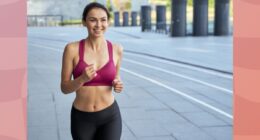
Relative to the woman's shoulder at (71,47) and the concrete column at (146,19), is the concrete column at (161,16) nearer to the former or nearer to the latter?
the concrete column at (146,19)

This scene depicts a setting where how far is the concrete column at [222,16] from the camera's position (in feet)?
102

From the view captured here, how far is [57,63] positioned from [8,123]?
13.1 meters

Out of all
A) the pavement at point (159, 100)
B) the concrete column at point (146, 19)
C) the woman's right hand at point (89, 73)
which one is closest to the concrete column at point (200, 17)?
the concrete column at point (146, 19)

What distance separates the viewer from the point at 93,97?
364 cm

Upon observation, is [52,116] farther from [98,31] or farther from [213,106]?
[98,31]

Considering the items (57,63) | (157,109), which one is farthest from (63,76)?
(57,63)

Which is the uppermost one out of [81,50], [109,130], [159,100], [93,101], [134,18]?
[134,18]

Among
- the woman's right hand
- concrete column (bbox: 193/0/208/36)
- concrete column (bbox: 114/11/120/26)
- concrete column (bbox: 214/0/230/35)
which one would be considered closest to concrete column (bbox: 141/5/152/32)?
concrete column (bbox: 193/0/208/36)

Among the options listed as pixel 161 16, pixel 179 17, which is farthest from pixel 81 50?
pixel 161 16

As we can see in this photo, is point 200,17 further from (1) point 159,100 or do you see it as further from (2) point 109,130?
(2) point 109,130

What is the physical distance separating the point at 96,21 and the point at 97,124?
761mm

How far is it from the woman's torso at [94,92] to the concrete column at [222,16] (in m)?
28.1

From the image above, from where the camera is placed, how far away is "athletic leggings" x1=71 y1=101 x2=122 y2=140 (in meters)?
3.66

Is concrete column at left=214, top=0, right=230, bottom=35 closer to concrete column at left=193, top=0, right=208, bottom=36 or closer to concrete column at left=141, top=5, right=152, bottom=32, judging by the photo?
concrete column at left=193, top=0, right=208, bottom=36
